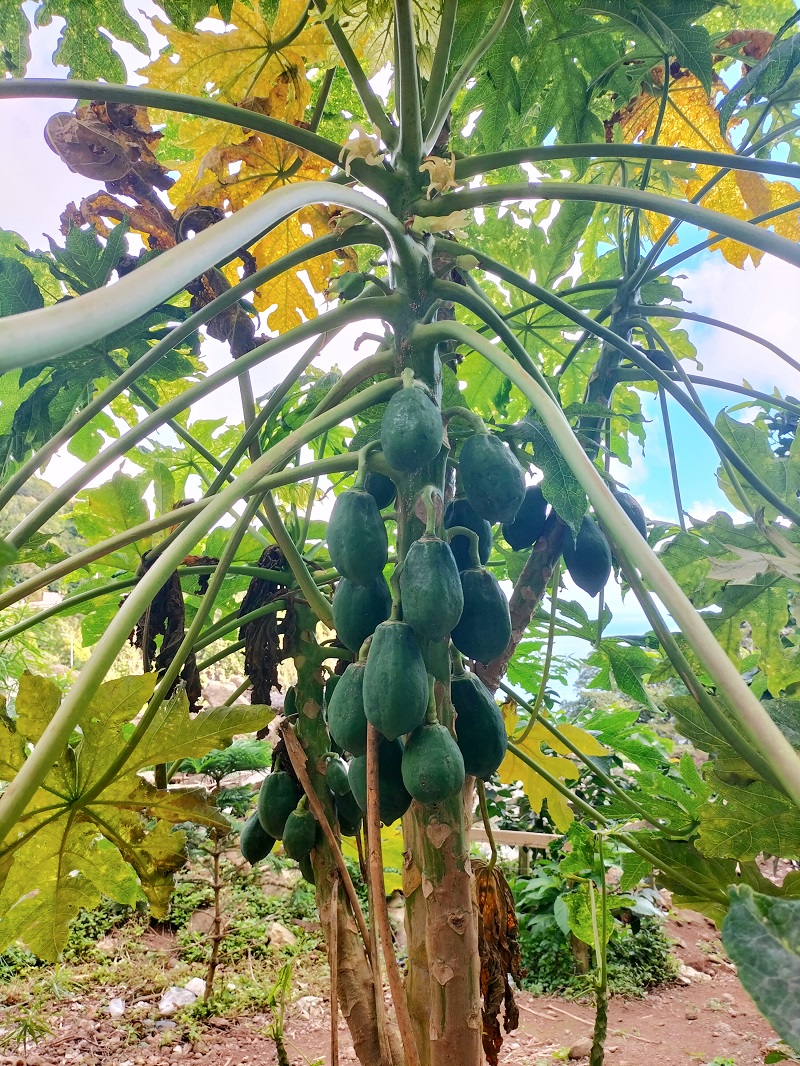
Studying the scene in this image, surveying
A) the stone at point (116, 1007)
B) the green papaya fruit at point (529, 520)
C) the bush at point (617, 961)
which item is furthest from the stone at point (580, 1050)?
the green papaya fruit at point (529, 520)

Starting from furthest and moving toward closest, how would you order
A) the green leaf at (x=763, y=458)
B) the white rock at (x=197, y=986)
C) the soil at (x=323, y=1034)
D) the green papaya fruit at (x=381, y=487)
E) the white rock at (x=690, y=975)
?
the white rock at (x=690, y=975)
the white rock at (x=197, y=986)
the soil at (x=323, y=1034)
the green leaf at (x=763, y=458)
the green papaya fruit at (x=381, y=487)

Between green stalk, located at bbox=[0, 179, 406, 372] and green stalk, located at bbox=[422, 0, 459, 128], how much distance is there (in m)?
0.47

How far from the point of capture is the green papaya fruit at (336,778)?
113 cm

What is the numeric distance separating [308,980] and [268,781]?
2.25m

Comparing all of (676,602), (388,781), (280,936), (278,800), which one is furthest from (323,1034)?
(676,602)

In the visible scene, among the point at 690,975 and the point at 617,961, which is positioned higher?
the point at 617,961

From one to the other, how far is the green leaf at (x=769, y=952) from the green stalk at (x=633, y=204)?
0.52m

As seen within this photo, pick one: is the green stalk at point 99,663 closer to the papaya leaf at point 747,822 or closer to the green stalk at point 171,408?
the green stalk at point 171,408

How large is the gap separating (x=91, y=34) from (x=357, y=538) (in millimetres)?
1264

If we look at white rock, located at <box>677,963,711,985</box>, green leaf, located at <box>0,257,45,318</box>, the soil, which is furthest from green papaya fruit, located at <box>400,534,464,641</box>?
white rock, located at <box>677,963,711,985</box>

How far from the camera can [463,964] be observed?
0.81 meters

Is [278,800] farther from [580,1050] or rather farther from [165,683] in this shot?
[580,1050]

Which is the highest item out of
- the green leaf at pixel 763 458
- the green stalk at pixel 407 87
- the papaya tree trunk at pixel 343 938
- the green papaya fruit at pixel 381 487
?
the green stalk at pixel 407 87

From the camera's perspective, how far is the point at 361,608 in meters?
0.86
